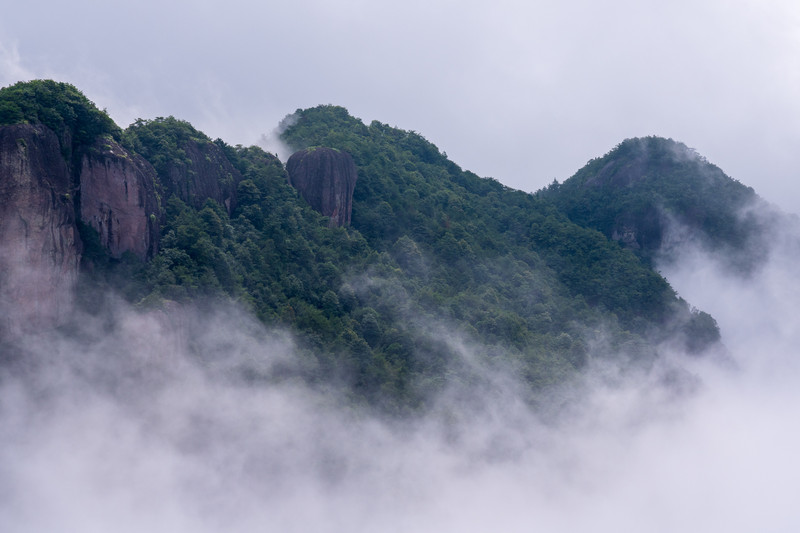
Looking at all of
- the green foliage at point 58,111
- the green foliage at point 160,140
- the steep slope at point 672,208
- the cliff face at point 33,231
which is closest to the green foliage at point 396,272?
the green foliage at point 160,140

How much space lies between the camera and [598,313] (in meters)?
71.6

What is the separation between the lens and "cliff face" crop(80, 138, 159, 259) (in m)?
45.3

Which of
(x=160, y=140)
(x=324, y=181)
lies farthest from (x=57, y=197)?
(x=324, y=181)

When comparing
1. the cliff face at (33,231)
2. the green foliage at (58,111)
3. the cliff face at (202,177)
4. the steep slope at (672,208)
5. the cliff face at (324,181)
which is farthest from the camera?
the steep slope at (672,208)

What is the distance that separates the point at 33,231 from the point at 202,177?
16010 mm

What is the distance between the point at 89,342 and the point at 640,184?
232 ft

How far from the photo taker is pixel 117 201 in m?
46.3

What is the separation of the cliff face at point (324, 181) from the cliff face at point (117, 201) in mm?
18580

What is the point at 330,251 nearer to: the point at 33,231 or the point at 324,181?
the point at 324,181

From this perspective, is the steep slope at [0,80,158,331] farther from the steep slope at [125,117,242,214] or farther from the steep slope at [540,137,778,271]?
the steep slope at [540,137,778,271]

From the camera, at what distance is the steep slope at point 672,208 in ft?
300

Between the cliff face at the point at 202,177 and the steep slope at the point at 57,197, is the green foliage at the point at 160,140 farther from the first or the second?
the steep slope at the point at 57,197

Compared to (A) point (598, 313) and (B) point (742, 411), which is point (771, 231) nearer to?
(B) point (742, 411)

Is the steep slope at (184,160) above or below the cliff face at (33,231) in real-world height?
above
